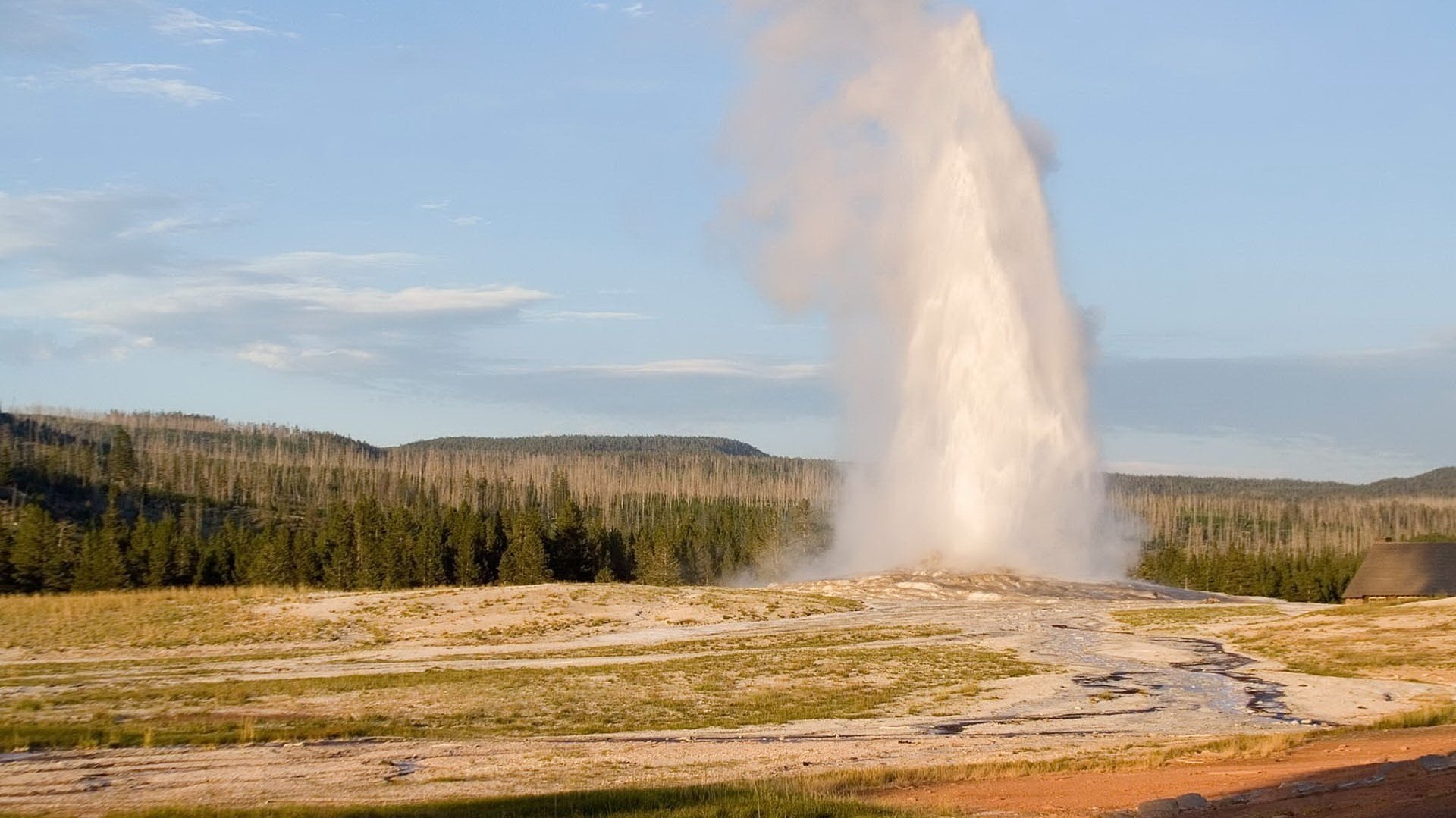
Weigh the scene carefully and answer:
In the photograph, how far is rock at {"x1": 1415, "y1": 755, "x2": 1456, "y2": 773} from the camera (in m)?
15.6

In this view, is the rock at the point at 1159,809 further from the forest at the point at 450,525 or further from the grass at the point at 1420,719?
the forest at the point at 450,525

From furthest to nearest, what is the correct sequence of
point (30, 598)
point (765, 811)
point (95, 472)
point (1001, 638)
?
point (95, 472) < point (30, 598) < point (1001, 638) < point (765, 811)

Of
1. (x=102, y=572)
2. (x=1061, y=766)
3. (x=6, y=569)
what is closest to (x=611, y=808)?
(x=1061, y=766)

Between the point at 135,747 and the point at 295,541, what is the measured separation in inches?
2803

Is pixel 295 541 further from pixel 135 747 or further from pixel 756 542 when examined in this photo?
pixel 135 747

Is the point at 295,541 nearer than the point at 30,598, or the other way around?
the point at 30,598

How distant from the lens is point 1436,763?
1600 centimetres

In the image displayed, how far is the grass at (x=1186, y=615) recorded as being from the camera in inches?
2053

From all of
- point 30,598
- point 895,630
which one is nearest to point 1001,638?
point 895,630

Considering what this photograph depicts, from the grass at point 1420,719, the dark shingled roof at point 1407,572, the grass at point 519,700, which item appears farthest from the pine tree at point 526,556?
the grass at point 1420,719

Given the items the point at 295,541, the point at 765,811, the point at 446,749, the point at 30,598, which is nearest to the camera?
the point at 765,811

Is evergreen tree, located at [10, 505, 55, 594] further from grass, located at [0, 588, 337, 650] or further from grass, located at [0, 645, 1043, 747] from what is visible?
grass, located at [0, 645, 1043, 747]

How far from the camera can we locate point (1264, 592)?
306 ft

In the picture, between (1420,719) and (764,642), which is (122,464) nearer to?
(764,642)
